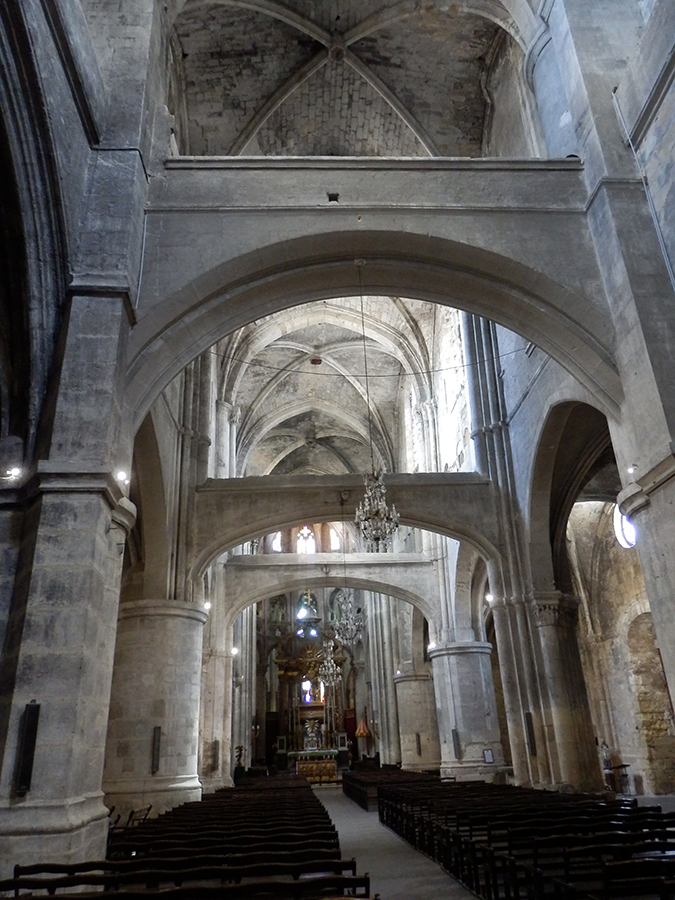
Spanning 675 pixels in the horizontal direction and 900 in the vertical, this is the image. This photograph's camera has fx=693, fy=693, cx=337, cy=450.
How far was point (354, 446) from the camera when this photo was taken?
105 feet

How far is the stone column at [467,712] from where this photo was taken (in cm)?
1766

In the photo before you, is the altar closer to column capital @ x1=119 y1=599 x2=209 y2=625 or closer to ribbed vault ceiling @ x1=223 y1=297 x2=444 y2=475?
ribbed vault ceiling @ x1=223 y1=297 x2=444 y2=475

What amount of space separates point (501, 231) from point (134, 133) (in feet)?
16.3

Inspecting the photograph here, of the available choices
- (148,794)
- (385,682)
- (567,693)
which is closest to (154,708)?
(148,794)

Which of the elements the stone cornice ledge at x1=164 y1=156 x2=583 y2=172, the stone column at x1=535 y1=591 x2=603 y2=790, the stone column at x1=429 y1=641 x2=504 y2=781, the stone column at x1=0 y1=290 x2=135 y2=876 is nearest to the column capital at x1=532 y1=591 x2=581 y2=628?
the stone column at x1=535 y1=591 x2=603 y2=790

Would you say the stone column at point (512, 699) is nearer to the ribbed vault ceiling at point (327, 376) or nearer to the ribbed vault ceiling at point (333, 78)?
the ribbed vault ceiling at point (327, 376)

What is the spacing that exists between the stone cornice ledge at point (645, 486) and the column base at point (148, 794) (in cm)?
869

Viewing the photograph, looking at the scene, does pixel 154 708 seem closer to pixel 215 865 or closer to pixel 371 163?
pixel 215 865

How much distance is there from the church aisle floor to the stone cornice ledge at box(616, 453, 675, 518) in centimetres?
436

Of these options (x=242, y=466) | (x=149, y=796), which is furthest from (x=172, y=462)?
(x=242, y=466)

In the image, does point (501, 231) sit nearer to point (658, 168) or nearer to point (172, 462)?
point (658, 168)

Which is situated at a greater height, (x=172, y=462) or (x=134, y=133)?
(x=134, y=133)

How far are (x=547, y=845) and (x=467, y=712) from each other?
14.0m

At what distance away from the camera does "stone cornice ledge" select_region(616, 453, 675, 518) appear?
7.33 metres
